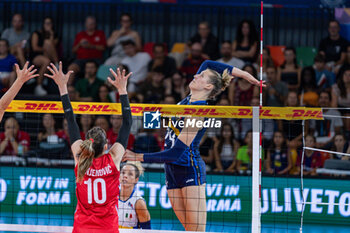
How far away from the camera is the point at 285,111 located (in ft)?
22.0

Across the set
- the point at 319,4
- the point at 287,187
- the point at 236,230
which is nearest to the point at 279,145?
the point at 287,187

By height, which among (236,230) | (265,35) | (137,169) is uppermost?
(265,35)

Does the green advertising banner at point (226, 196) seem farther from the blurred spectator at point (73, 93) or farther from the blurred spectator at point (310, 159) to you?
the blurred spectator at point (73, 93)

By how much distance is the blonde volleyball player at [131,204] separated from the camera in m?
7.46

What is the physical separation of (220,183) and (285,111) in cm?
414

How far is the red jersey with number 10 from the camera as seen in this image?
17.4 feet

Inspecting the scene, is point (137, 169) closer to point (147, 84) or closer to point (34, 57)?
point (147, 84)

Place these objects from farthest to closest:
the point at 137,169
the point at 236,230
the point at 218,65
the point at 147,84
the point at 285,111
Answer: the point at 147,84 < the point at 236,230 < the point at 137,169 < the point at 218,65 < the point at 285,111

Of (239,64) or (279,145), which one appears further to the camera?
(239,64)

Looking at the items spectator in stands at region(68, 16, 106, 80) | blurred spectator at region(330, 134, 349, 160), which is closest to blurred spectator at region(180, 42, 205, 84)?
spectator in stands at region(68, 16, 106, 80)

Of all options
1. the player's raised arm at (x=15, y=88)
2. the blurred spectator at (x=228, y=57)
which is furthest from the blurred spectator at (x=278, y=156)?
the player's raised arm at (x=15, y=88)

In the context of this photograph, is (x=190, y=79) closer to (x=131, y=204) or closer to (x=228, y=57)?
(x=228, y=57)

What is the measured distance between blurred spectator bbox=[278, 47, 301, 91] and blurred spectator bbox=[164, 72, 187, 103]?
2.01 m

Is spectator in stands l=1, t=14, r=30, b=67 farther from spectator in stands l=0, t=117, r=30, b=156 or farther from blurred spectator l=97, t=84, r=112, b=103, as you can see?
spectator in stands l=0, t=117, r=30, b=156
